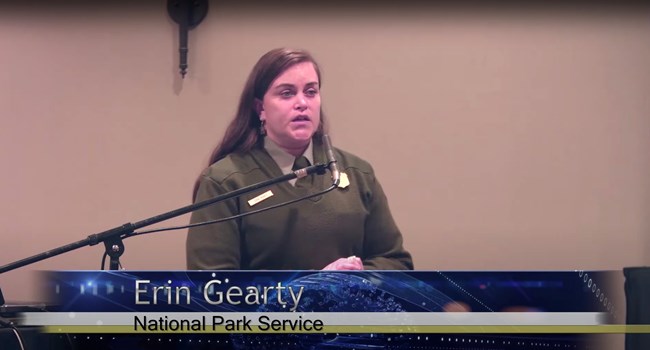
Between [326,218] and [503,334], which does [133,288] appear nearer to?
[326,218]

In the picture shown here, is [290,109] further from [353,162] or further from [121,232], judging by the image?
[121,232]

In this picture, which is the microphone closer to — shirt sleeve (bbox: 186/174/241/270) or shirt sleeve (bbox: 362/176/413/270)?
shirt sleeve (bbox: 362/176/413/270)

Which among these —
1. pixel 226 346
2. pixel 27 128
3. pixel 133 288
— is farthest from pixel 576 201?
pixel 27 128

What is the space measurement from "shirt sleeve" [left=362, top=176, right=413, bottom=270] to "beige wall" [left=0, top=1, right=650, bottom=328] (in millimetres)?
42

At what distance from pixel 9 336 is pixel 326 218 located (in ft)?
3.68

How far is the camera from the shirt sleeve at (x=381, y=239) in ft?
9.82

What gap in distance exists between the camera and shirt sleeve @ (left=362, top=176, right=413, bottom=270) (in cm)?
299

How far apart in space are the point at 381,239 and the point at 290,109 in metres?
0.55

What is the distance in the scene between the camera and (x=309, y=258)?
2959 mm

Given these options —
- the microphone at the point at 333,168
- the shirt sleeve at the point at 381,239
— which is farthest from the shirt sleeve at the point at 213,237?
the shirt sleeve at the point at 381,239

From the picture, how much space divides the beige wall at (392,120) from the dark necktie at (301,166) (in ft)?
0.47

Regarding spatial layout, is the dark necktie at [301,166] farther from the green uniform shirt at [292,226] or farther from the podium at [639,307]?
the podium at [639,307]

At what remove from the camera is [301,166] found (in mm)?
2998

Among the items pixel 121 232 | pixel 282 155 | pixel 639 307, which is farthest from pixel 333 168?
pixel 639 307
